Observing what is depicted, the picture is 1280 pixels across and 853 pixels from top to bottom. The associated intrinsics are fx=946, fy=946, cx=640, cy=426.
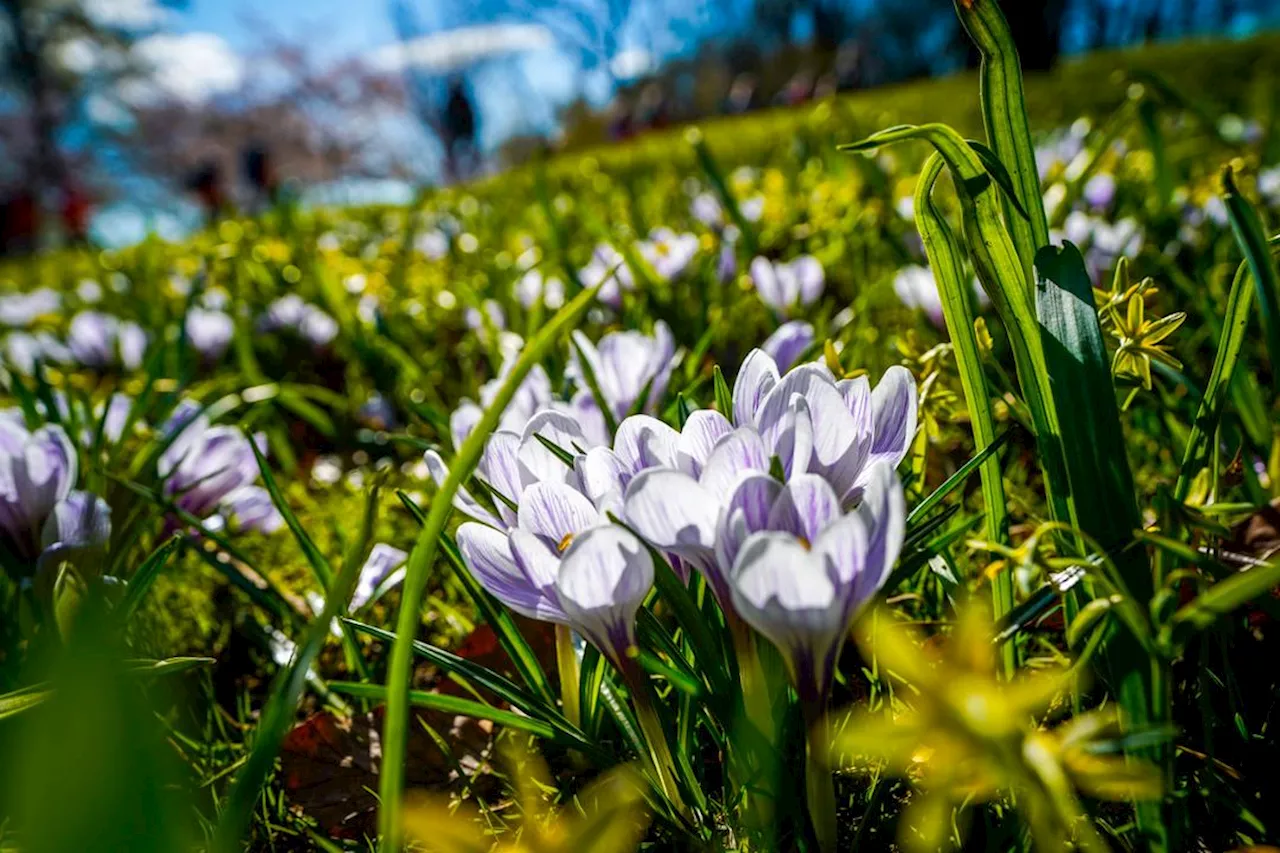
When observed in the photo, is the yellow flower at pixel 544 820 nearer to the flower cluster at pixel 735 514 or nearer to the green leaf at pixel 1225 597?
the flower cluster at pixel 735 514

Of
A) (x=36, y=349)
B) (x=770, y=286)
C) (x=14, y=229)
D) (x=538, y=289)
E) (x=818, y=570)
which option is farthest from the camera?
(x=14, y=229)

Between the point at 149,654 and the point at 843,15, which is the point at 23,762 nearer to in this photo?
the point at 149,654

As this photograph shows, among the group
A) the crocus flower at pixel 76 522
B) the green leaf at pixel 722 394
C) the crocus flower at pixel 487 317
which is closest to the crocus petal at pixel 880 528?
the green leaf at pixel 722 394

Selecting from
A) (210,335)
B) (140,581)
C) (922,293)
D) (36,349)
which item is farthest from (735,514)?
(36,349)

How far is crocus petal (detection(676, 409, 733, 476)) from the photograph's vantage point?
66 centimetres

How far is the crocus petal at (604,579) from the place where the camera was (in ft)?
1.84

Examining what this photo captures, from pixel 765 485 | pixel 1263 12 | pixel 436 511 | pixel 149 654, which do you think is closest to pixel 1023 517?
pixel 765 485

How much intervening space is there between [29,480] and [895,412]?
919 mm

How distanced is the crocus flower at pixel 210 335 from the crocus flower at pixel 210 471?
0.92 m

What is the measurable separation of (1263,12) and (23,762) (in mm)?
47507

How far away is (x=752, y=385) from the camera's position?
70cm

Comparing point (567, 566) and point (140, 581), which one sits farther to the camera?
point (140, 581)

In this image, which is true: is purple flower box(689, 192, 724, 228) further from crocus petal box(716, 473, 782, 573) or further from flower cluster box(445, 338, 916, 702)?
crocus petal box(716, 473, 782, 573)

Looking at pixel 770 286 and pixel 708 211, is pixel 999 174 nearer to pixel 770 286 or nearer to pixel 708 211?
pixel 770 286
